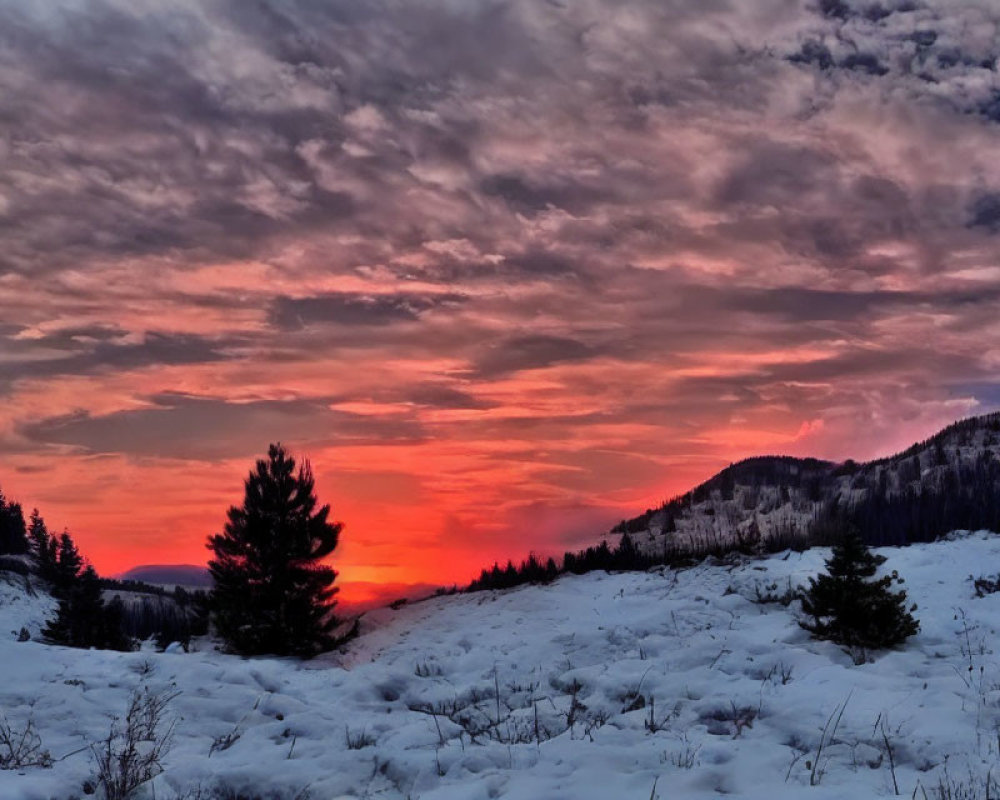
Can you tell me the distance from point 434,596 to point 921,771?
69.5 ft

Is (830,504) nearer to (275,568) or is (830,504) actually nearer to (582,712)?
(275,568)

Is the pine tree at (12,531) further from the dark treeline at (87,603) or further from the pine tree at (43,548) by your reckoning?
the pine tree at (43,548)

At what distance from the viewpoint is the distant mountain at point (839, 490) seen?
49.1 metres

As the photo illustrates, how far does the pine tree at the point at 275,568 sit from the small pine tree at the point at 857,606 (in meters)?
13.3

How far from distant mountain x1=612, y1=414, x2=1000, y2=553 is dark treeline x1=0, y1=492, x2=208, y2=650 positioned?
29981mm

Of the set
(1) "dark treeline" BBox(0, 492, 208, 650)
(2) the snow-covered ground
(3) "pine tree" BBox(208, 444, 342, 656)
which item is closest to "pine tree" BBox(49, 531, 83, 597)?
(1) "dark treeline" BBox(0, 492, 208, 650)

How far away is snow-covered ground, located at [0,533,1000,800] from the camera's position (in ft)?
20.2

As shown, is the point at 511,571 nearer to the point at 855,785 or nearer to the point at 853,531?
the point at 853,531

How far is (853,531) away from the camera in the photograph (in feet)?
40.3

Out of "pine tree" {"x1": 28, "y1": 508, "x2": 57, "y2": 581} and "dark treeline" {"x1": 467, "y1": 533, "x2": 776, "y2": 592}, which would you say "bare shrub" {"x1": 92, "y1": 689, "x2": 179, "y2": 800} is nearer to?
"dark treeline" {"x1": 467, "y1": 533, "x2": 776, "y2": 592}

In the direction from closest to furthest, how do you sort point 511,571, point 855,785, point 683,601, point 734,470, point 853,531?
point 855,785, point 853,531, point 683,601, point 511,571, point 734,470

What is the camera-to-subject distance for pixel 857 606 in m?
11.5

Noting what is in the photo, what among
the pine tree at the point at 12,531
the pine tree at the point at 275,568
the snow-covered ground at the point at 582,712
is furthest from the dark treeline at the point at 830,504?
the pine tree at the point at 12,531

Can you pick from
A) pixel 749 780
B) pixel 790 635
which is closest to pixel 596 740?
pixel 749 780
